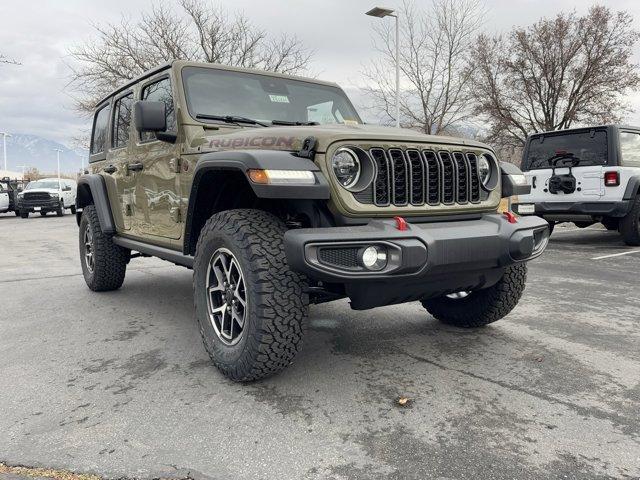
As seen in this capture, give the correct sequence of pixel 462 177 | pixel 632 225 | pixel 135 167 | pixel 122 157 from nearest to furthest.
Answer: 1. pixel 462 177
2. pixel 135 167
3. pixel 122 157
4. pixel 632 225

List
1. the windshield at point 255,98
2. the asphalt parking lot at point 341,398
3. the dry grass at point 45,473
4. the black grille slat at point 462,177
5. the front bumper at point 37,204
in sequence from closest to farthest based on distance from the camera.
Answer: the dry grass at point 45,473
the asphalt parking lot at point 341,398
the black grille slat at point 462,177
the windshield at point 255,98
the front bumper at point 37,204

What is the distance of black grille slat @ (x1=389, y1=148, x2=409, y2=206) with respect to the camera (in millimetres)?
2775

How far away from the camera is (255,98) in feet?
12.7

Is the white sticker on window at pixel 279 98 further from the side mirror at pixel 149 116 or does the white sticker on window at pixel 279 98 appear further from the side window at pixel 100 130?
the side window at pixel 100 130

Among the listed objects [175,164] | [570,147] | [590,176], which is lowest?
[590,176]

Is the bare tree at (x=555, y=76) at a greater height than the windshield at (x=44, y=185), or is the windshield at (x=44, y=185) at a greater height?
the bare tree at (x=555, y=76)

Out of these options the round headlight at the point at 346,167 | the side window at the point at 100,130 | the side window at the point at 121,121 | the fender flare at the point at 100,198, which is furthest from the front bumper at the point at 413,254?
the side window at the point at 100,130

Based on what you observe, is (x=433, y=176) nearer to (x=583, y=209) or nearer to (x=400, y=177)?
(x=400, y=177)

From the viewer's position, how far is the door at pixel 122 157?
457 cm

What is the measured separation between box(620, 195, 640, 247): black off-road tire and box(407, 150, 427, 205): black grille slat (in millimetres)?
6689

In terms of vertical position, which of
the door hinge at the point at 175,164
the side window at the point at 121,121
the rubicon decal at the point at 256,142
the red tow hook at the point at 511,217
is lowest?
the red tow hook at the point at 511,217

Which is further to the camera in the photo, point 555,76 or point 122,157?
point 555,76

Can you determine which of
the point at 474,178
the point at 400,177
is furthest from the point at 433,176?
the point at 474,178

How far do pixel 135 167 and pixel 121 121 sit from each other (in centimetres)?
84
